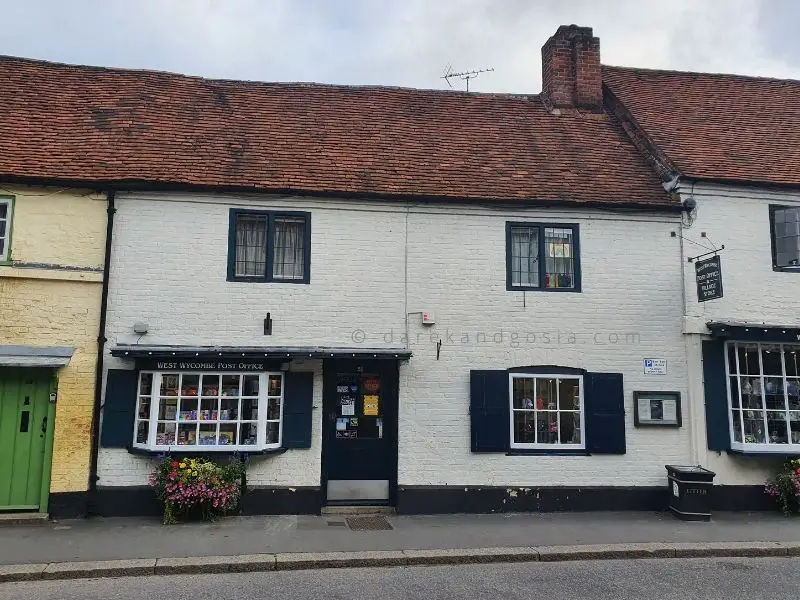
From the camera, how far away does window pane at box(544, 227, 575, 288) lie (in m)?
11.0

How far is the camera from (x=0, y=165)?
32.9 ft

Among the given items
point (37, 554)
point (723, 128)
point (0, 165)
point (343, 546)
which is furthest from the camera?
point (723, 128)

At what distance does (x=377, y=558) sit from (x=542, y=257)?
5.54 metres

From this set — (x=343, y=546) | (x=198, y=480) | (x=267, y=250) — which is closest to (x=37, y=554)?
(x=198, y=480)

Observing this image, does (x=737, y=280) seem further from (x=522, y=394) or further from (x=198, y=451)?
(x=198, y=451)

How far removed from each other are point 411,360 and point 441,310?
941mm

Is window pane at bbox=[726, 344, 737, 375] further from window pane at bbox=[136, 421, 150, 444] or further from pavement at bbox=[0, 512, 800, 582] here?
window pane at bbox=[136, 421, 150, 444]

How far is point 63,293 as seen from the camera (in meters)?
9.85

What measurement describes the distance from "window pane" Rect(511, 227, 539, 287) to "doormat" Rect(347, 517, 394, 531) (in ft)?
14.1

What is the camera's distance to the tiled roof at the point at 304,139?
10648 millimetres

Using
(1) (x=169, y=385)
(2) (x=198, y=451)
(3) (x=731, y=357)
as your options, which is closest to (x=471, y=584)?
(2) (x=198, y=451)

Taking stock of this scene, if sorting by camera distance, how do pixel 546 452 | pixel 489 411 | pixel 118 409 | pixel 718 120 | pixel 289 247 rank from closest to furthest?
1. pixel 118 409
2. pixel 489 411
3. pixel 546 452
4. pixel 289 247
5. pixel 718 120

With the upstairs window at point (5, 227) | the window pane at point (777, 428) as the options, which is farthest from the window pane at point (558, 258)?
the upstairs window at point (5, 227)

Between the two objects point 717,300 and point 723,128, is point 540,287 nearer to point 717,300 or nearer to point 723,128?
point 717,300
